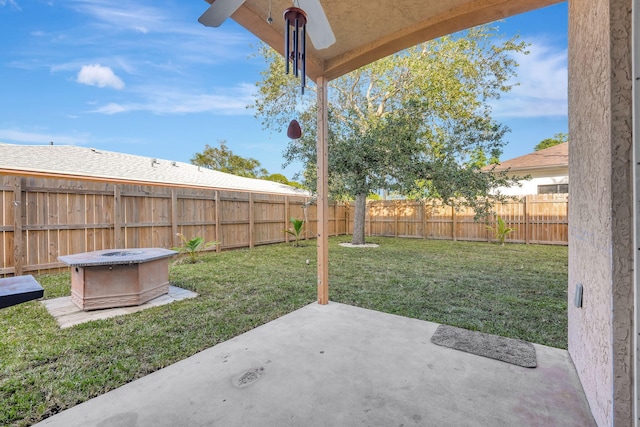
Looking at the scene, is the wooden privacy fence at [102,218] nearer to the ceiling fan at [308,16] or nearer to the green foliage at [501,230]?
the ceiling fan at [308,16]

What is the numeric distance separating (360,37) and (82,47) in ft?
29.5

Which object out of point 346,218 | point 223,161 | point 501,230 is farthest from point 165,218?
point 223,161

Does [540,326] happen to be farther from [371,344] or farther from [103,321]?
[103,321]

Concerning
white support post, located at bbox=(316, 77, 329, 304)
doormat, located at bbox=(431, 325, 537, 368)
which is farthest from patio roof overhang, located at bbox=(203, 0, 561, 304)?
doormat, located at bbox=(431, 325, 537, 368)

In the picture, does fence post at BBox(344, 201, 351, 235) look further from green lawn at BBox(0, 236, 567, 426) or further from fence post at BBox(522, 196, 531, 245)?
green lawn at BBox(0, 236, 567, 426)

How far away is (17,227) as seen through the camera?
171 inches

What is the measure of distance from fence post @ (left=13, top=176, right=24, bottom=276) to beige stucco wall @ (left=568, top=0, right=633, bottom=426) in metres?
6.71

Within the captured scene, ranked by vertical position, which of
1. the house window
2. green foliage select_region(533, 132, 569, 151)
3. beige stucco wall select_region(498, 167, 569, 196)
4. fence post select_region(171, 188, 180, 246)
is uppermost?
green foliage select_region(533, 132, 569, 151)

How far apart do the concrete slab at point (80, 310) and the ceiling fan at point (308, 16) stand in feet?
9.95

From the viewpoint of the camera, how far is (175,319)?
284cm

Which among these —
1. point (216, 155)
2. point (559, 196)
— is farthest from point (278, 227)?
point (216, 155)

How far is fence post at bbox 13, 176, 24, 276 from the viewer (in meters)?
4.31

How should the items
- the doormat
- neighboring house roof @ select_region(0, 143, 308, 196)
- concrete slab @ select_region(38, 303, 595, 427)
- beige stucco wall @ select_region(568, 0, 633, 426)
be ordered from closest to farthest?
beige stucco wall @ select_region(568, 0, 633, 426), concrete slab @ select_region(38, 303, 595, 427), the doormat, neighboring house roof @ select_region(0, 143, 308, 196)

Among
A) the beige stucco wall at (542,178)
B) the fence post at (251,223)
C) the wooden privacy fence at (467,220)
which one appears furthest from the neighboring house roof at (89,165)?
the beige stucco wall at (542,178)
